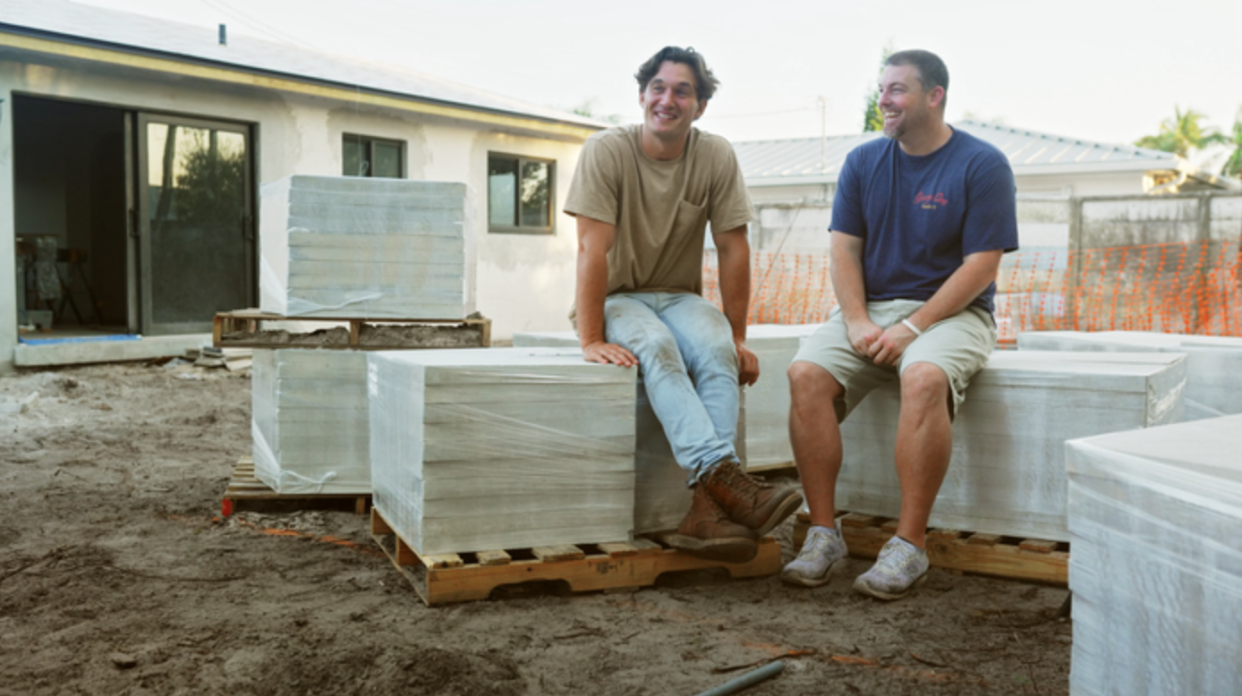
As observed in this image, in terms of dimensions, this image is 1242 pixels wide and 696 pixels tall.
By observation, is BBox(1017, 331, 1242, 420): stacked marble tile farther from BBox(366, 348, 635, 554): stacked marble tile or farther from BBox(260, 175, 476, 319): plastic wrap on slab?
BBox(260, 175, 476, 319): plastic wrap on slab

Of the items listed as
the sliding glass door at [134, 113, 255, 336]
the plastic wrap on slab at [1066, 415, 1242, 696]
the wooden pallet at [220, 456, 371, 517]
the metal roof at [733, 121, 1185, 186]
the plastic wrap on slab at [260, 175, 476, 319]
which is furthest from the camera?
the metal roof at [733, 121, 1185, 186]

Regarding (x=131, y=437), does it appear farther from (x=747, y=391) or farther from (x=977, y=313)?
(x=977, y=313)

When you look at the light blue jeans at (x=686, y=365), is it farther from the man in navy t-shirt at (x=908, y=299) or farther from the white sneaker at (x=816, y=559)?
the white sneaker at (x=816, y=559)

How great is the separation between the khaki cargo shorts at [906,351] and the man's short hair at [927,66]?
2.60 feet

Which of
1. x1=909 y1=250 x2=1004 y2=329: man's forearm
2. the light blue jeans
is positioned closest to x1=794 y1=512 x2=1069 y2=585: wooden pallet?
the light blue jeans

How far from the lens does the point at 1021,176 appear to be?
58.3 feet

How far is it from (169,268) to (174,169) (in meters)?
0.95

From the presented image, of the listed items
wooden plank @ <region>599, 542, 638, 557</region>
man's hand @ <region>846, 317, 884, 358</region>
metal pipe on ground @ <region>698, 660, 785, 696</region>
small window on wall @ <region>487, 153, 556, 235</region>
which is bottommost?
metal pipe on ground @ <region>698, 660, 785, 696</region>

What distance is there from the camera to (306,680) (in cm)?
241

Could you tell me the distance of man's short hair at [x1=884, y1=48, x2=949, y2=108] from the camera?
11.5 ft

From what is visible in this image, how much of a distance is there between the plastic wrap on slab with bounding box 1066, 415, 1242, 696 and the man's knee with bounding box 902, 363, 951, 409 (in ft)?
4.43

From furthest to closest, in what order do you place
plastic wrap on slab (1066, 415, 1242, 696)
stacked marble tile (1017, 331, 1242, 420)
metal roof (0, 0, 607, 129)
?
metal roof (0, 0, 607, 129) → stacked marble tile (1017, 331, 1242, 420) → plastic wrap on slab (1066, 415, 1242, 696)

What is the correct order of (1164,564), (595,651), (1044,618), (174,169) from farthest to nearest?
(174,169), (1044,618), (595,651), (1164,564)

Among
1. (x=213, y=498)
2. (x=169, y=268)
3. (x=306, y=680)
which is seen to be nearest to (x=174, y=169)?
(x=169, y=268)
